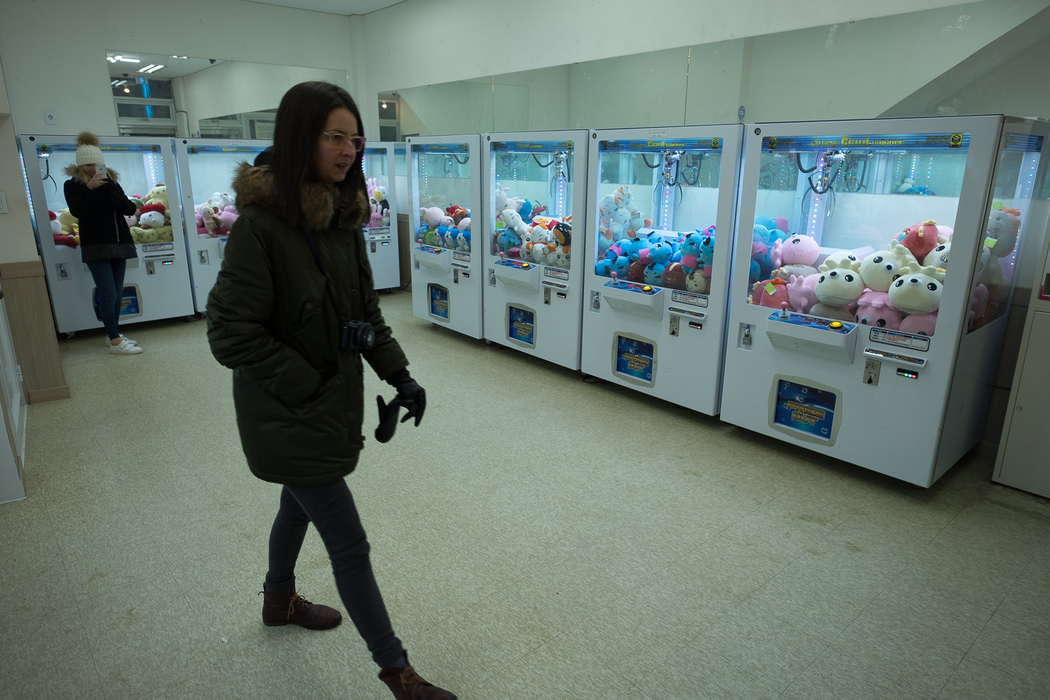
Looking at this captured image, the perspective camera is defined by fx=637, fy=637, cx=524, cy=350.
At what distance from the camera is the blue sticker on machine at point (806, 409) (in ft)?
10.5

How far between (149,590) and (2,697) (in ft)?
1.62

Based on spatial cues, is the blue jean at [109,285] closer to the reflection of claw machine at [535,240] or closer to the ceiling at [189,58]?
the ceiling at [189,58]

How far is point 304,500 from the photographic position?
5.23 ft

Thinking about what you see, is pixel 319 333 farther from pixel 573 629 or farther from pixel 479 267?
pixel 479 267

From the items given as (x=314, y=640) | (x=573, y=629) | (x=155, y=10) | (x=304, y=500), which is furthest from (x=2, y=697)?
(x=155, y=10)

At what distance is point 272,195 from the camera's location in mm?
1474

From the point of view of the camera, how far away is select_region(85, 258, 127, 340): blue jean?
4.95m

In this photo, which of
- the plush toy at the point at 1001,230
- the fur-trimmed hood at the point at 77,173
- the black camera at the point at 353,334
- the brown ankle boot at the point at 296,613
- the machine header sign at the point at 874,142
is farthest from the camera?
the fur-trimmed hood at the point at 77,173

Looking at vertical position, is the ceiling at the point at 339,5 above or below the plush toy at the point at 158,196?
above

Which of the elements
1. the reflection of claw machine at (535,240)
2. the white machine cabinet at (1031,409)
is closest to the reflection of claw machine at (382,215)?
the reflection of claw machine at (535,240)

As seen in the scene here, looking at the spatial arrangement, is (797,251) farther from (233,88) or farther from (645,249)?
(233,88)

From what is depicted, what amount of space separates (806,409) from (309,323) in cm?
265

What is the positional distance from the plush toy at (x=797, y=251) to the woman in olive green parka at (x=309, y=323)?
2363mm

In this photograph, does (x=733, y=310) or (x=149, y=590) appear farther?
(x=733, y=310)
